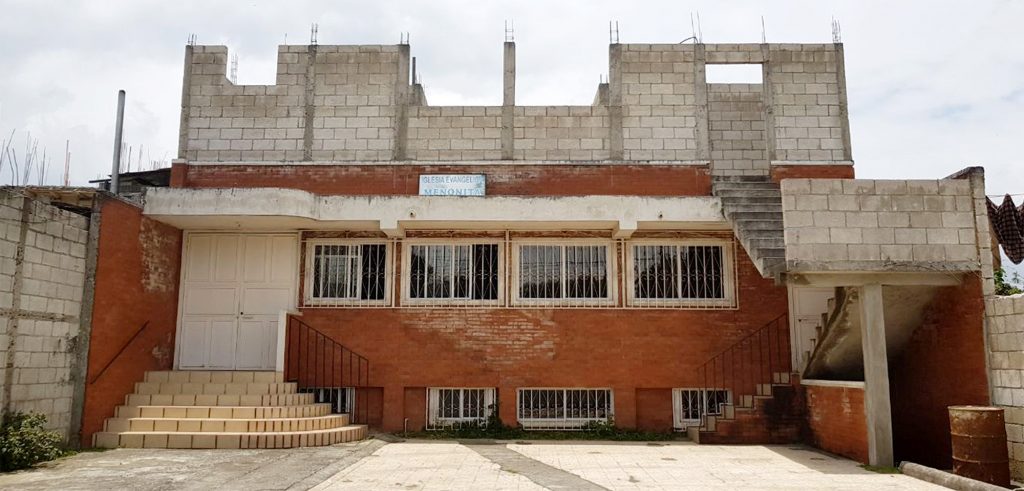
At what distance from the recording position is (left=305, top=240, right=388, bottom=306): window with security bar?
1306 cm

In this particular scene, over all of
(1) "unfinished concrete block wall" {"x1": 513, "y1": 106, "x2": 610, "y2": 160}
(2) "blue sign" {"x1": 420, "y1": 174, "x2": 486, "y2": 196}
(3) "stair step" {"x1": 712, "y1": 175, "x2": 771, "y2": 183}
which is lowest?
(2) "blue sign" {"x1": 420, "y1": 174, "x2": 486, "y2": 196}

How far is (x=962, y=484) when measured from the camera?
7.84 meters

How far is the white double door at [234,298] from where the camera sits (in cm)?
1285

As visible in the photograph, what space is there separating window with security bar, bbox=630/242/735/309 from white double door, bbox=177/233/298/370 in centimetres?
597

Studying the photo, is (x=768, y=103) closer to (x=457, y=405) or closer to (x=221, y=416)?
(x=457, y=405)

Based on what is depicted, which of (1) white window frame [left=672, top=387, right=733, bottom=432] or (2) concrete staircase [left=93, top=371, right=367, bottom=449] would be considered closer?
(2) concrete staircase [left=93, top=371, right=367, bottom=449]

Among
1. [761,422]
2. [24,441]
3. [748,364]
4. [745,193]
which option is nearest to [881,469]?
[761,422]

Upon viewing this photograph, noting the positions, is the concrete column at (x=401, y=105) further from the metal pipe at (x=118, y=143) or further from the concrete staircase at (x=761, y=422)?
the concrete staircase at (x=761, y=422)

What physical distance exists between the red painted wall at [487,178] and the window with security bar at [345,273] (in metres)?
1.03

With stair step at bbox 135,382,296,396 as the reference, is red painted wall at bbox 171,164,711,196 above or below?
above

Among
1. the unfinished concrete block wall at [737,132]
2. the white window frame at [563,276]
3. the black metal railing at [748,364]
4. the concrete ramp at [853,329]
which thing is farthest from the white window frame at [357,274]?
the concrete ramp at [853,329]

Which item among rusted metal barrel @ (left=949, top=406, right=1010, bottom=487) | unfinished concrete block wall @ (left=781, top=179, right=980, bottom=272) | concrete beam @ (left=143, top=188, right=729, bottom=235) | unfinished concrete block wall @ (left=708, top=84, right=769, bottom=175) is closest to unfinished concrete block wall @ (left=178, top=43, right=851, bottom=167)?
unfinished concrete block wall @ (left=708, top=84, right=769, bottom=175)

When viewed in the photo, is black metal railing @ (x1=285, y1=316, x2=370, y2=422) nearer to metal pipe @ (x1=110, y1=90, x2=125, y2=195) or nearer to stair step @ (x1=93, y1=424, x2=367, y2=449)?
stair step @ (x1=93, y1=424, x2=367, y2=449)

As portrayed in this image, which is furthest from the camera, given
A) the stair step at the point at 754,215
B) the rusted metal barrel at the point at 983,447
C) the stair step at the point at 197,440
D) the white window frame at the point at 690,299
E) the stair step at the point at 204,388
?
the white window frame at the point at 690,299
